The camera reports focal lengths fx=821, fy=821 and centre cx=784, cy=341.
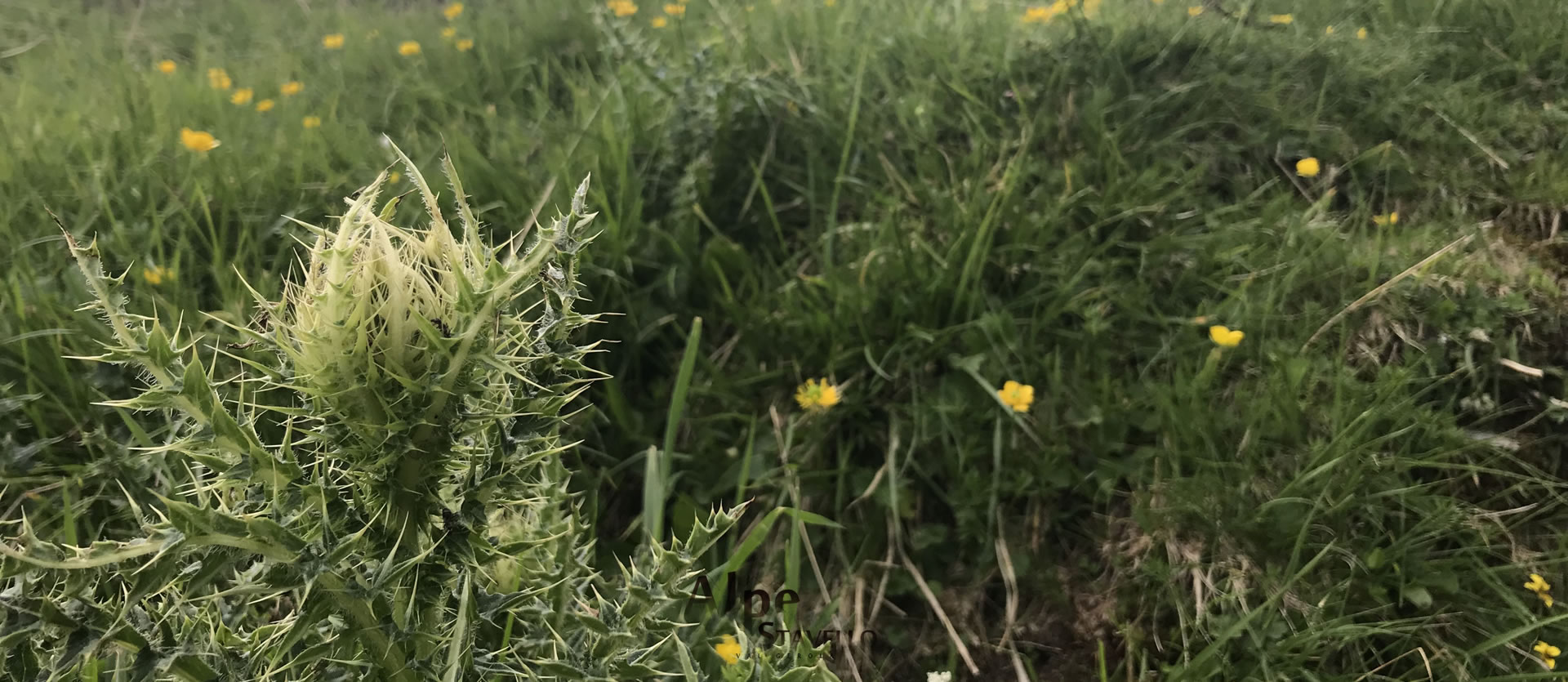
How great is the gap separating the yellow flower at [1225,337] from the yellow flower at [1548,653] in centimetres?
67

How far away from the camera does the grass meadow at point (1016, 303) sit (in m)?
1.49

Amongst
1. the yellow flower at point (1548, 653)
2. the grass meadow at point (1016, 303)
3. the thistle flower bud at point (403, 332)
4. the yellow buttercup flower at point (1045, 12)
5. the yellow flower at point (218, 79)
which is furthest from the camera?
the yellow flower at point (218, 79)

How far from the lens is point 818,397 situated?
1781 millimetres

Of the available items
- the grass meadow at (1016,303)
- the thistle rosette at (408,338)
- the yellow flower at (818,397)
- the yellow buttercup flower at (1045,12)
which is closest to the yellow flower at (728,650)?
the grass meadow at (1016,303)

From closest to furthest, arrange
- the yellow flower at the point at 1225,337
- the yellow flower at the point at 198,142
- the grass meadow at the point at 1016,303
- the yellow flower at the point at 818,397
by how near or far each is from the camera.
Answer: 1. the grass meadow at the point at 1016,303
2. the yellow flower at the point at 1225,337
3. the yellow flower at the point at 818,397
4. the yellow flower at the point at 198,142

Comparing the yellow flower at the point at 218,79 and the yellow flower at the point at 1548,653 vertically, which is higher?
the yellow flower at the point at 218,79

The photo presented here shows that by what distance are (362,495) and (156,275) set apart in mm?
1301

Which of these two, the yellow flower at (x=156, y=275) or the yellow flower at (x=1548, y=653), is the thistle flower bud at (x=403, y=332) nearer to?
the yellow flower at (x=156, y=275)

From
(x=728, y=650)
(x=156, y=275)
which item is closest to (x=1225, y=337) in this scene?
(x=728, y=650)

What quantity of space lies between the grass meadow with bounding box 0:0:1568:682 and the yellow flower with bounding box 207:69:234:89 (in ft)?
0.21

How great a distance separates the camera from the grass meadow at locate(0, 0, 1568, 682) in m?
1.49

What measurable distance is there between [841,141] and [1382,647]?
1629mm

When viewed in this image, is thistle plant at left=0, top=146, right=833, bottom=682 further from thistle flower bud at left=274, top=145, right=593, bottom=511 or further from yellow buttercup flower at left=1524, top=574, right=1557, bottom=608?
yellow buttercup flower at left=1524, top=574, right=1557, bottom=608

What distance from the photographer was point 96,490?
60.2 inches
